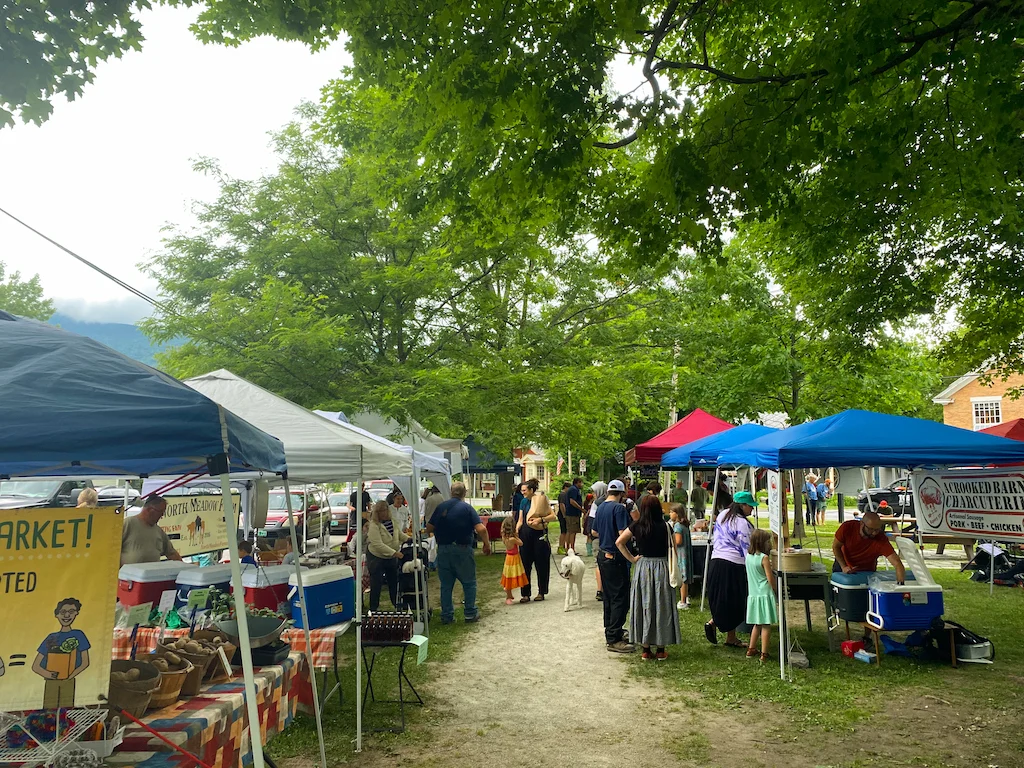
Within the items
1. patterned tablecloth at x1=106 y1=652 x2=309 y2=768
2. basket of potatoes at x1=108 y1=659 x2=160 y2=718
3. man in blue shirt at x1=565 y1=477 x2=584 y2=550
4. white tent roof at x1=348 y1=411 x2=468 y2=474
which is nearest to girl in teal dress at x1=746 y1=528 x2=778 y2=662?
patterned tablecloth at x1=106 y1=652 x2=309 y2=768

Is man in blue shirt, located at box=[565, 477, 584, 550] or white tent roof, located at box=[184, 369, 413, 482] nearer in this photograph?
white tent roof, located at box=[184, 369, 413, 482]

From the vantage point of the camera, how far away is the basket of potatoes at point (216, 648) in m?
4.64

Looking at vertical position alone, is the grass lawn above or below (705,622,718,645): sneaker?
below

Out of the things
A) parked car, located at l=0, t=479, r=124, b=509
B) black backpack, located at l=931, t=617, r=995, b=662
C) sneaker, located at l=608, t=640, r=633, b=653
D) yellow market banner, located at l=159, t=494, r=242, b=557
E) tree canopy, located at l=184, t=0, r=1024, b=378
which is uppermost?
tree canopy, located at l=184, t=0, r=1024, b=378

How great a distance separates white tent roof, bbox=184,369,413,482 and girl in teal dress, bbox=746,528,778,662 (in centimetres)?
398

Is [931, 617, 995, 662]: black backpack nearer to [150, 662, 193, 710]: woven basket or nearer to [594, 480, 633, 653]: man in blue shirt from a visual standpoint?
[594, 480, 633, 653]: man in blue shirt

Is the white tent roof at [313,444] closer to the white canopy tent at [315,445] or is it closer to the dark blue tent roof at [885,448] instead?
the white canopy tent at [315,445]

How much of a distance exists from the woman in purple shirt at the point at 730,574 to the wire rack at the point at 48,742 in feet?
22.9

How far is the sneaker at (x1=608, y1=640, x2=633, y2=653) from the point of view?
8.75 m

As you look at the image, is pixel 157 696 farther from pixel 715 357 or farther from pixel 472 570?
pixel 715 357

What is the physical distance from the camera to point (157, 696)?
3.99 meters

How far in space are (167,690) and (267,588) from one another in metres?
2.80

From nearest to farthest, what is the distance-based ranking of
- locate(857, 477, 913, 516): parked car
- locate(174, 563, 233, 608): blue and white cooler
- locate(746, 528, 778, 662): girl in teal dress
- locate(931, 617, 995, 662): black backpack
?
locate(174, 563, 233, 608): blue and white cooler → locate(931, 617, 995, 662): black backpack → locate(746, 528, 778, 662): girl in teal dress → locate(857, 477, 913, 516): parked car

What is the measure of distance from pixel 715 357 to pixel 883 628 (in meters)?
17.0
